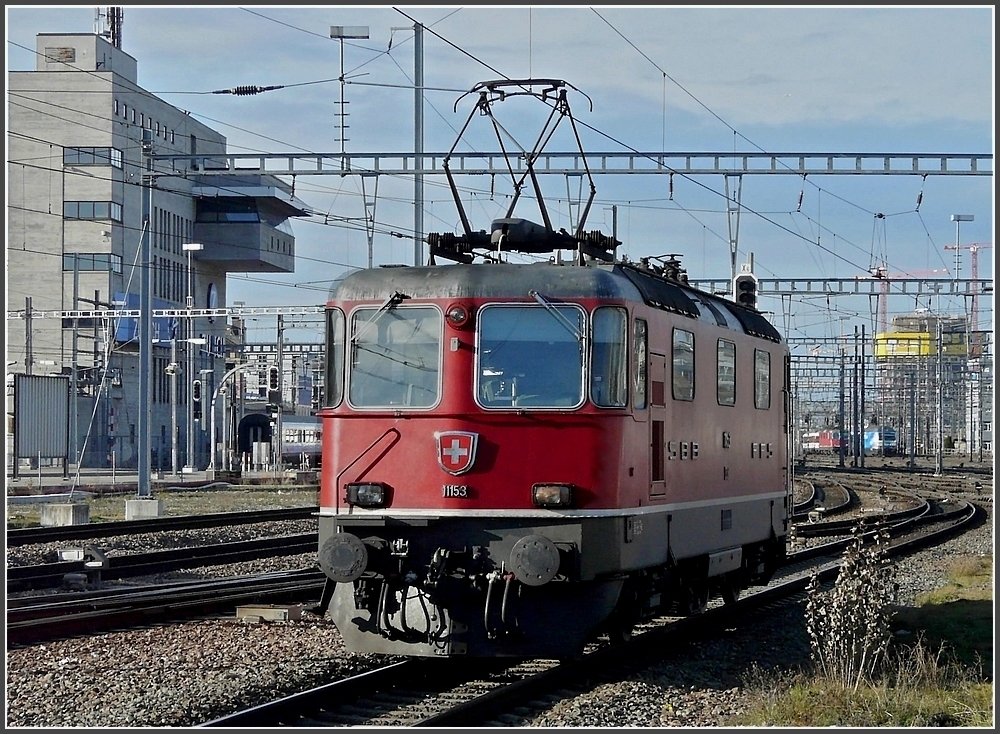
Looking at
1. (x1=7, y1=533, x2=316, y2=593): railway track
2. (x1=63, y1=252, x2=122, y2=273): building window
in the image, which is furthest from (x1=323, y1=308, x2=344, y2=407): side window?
(x1=63, y1=252, x2=122, y2=273): building window

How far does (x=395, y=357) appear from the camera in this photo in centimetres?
1243

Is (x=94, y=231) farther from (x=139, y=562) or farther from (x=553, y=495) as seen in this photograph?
(x=553, y=495)

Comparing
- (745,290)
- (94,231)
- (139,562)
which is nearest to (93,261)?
(94,231)

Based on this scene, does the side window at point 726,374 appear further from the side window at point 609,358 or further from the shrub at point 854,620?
the side window at point 609,358

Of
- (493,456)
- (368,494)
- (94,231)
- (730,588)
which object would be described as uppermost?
(94,231)

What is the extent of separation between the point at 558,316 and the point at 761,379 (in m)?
5.97

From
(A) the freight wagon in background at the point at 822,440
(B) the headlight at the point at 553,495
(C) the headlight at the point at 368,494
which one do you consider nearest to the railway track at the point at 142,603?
(C) the headlight at the point at 368,494

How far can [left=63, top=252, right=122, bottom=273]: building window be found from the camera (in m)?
68.9

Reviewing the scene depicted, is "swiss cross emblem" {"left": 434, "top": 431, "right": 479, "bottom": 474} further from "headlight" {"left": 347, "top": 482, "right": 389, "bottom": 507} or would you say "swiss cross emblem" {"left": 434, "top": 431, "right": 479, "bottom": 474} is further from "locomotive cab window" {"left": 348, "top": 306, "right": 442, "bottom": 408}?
"headlight" {"left": 347, "top": 482, "right": 389, "bottom": 507}

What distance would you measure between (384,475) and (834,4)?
5.38 metres

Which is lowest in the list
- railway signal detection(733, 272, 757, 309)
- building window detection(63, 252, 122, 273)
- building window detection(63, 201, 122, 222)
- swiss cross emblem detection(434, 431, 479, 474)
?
swiss cross emblem detection(434, 431, 479, 474)

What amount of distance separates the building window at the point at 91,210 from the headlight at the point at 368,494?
59014 mm

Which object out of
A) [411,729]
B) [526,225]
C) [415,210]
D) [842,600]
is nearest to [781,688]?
[842,600]

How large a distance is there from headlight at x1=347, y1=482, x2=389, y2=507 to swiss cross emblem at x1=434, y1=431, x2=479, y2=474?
0.56m
